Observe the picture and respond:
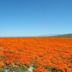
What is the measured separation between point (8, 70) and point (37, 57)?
4079mm

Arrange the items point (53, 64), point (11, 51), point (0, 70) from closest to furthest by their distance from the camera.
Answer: point (0, 70) → point (53, 64) → point (11, 51)

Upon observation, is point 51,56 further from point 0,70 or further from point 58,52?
point 0,70

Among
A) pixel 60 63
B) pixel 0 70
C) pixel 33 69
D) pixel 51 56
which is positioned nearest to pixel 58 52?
pixel 51 56

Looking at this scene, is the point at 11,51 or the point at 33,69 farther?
the point at 11,51

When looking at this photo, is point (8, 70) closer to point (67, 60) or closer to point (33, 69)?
point (33, 69)

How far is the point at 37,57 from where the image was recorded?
76.1ft

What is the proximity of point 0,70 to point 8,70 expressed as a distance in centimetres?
62

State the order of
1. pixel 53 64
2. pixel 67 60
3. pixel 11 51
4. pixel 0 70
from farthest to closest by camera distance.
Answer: pixel 11 51
pixel 67 60
pixel 53 64
pixel 0 70

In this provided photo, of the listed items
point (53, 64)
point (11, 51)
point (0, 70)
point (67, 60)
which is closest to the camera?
point (0, 70)

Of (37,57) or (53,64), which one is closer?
(53,64)

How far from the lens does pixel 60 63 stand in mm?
21859

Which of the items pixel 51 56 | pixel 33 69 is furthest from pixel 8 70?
pixel 51 56

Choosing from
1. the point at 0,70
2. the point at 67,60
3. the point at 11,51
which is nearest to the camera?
the point at 0,70

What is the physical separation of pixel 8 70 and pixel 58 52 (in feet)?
25.6
